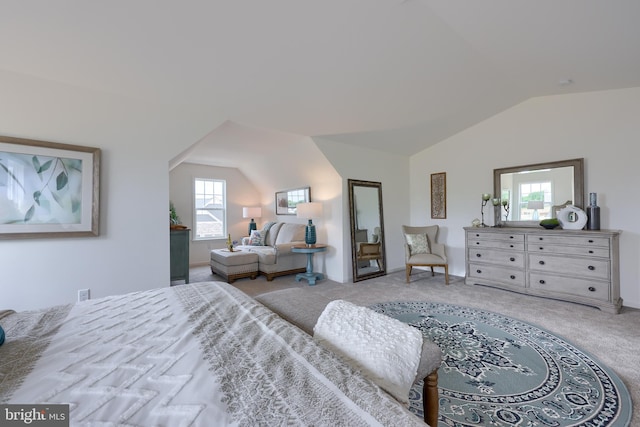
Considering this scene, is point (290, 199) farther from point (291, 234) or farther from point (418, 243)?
point (418, 243)

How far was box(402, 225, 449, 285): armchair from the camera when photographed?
4.09m

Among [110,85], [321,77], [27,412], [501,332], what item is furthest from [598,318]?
[110,85]

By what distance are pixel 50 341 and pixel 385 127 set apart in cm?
386

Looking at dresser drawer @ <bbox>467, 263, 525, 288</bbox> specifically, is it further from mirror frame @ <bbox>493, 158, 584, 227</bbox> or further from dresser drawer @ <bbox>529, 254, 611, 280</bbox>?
mirror frame @ <bbox>493, 158, 584, 227</bbox>

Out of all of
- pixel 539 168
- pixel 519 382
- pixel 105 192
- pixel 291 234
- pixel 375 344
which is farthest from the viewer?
pixel 291 234

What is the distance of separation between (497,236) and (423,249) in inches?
41.3

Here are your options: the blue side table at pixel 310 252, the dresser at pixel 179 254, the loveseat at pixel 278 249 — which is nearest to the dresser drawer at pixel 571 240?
the blue side table at pixel 310 252

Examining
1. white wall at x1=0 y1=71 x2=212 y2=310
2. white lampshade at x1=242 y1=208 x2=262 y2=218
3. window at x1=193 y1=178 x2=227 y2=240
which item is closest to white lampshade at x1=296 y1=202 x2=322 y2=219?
white wall at x1=0 y1=71 x2=212 y2=310

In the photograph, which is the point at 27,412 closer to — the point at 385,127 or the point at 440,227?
the point at 385,127

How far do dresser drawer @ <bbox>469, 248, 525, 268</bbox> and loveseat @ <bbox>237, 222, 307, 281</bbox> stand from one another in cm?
276

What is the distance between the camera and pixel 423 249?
14.3 feet

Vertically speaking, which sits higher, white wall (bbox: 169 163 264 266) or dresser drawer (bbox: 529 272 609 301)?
white wall (bbox: 169 163 264 266)

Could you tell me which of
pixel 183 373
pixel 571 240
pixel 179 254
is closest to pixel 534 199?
pixel 571 240

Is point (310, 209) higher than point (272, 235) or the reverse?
higher
